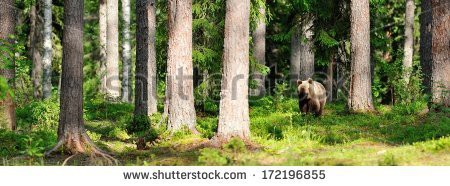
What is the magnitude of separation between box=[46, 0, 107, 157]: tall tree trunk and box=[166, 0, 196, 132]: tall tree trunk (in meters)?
2.66

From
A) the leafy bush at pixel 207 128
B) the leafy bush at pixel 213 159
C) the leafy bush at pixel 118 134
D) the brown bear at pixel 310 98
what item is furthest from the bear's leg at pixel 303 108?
the leafy bush at pixel 213 159

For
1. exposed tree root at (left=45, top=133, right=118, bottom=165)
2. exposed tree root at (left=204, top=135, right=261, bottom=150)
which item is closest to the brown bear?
exposed tree root at (left=204, top=135, right=261, bottom=150)

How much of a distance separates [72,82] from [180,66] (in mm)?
3021

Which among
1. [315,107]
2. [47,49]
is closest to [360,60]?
[315,107]

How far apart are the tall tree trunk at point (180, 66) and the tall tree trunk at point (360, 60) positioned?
6.07 metres

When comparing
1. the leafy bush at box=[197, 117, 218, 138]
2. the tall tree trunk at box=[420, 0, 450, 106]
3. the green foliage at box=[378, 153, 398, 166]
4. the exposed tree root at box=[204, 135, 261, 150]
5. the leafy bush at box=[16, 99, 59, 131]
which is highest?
the tall tree trunk at box=[420, 0, 450, 106]

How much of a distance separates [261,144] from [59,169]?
16.7 ft

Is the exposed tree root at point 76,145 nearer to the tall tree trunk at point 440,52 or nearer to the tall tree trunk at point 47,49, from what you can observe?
the tall tree trunk at point 440,52

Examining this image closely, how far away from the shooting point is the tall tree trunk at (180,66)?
14.6 metres

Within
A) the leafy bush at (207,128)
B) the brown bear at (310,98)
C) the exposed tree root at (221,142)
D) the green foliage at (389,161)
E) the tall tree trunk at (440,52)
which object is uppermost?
the tall tree trunk at (440,52)

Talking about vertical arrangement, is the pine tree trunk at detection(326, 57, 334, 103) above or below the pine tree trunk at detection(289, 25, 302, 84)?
below

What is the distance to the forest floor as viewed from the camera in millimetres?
10469

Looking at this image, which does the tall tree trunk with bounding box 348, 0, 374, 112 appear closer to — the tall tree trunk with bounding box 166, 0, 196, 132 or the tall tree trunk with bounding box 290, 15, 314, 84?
the tall tree trunk with bounding box 290, 15, 314, 84

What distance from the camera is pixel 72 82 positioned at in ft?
41.2
